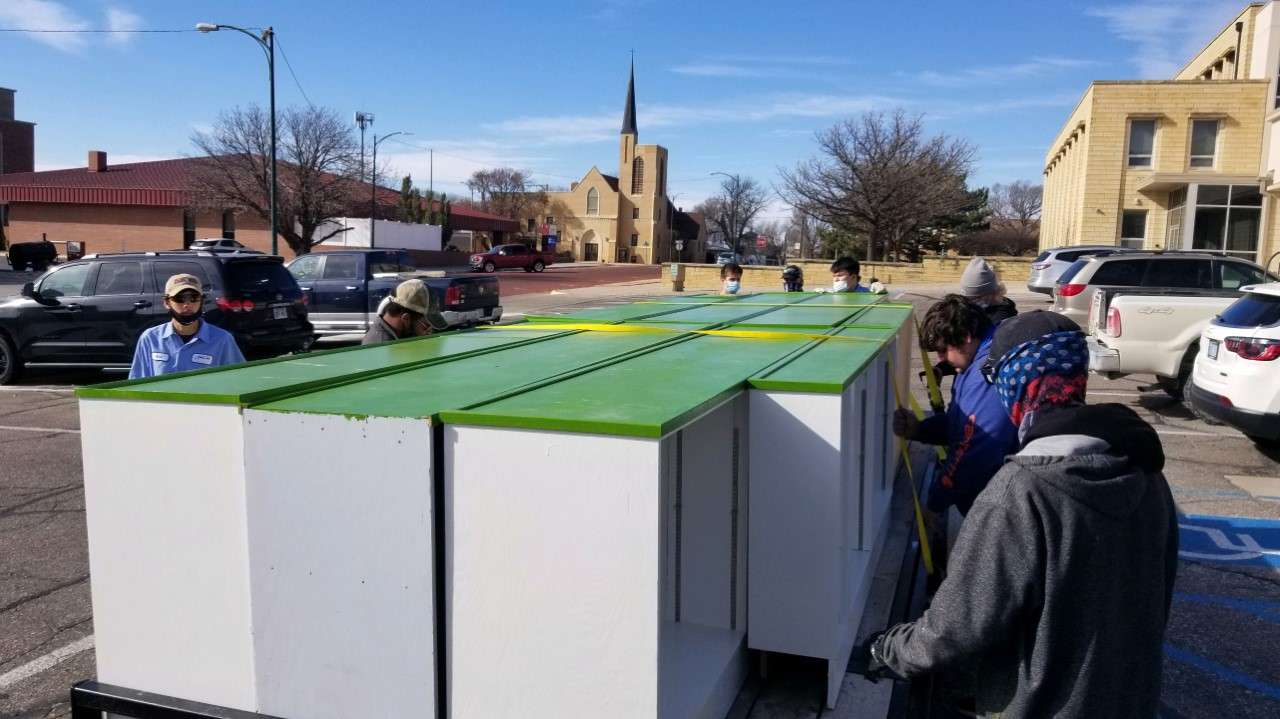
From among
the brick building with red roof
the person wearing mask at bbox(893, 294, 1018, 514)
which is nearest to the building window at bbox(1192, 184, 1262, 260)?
the person wearing mask at bbox(893, 294, 1018, 514)

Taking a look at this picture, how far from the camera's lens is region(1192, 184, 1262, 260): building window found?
1247 inches

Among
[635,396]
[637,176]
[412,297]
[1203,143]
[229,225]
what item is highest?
[637,176]

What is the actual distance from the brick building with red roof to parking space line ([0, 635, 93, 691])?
50909 millimetres

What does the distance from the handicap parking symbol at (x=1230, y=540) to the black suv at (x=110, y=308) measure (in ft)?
35.5

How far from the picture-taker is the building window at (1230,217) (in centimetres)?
3167

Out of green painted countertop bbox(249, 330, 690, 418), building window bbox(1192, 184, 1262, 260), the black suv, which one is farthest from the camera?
building window bbox(1192, 184, 1262, 260)

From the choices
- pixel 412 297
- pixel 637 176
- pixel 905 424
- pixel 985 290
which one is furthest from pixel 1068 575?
pixel 637 176

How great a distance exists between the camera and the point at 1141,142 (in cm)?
3603

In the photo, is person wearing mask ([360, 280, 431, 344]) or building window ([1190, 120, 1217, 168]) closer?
person wearing mask ([360, 280, 431, 344])

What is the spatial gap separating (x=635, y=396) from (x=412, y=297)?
128 inches

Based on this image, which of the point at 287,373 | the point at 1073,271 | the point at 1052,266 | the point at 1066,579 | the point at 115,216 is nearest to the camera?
the point at 1066,579

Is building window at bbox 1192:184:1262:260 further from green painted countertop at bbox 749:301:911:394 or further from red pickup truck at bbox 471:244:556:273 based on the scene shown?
red pickup truck at bbox 471:244:556:273

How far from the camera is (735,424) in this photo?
355 centimetres

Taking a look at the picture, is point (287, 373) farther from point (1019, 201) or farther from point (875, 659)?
point (1019, 201)
